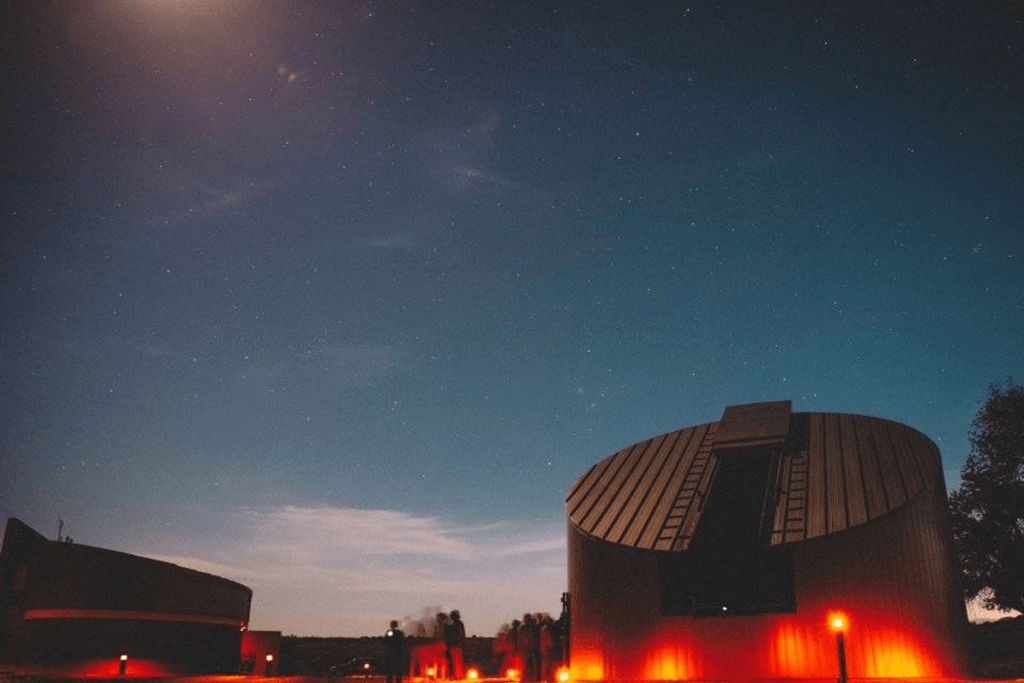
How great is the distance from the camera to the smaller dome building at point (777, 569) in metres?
17.4

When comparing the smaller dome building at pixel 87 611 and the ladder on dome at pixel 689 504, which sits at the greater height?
the ladder on dome at pixel 689 504

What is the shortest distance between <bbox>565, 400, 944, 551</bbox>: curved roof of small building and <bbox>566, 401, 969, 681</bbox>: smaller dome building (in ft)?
0.19

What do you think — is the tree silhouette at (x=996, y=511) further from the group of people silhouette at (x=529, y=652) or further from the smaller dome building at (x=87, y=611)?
the smaller dome building at (x=87, y=611)

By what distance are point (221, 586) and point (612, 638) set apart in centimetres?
2251

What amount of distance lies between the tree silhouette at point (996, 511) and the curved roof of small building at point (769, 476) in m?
13.5

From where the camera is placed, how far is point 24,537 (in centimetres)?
2584

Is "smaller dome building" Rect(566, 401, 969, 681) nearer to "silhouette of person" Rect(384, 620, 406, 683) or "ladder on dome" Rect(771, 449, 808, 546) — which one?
"ladder on dome" Rect(771, 449, 808, 546)

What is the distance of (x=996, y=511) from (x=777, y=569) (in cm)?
2074

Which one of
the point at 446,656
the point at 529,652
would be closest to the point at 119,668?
the point at 446,656

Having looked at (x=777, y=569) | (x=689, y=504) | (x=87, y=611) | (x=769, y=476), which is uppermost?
(x=769, y=476)

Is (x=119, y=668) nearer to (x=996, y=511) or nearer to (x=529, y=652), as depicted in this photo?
(x=529, y=652)

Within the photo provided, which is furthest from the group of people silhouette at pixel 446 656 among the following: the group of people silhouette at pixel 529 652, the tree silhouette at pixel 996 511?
the tree silhouette at pixel 996 511

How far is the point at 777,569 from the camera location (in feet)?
59.7

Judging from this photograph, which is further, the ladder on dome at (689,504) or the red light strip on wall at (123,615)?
the red light strip on wall at (123,615)
